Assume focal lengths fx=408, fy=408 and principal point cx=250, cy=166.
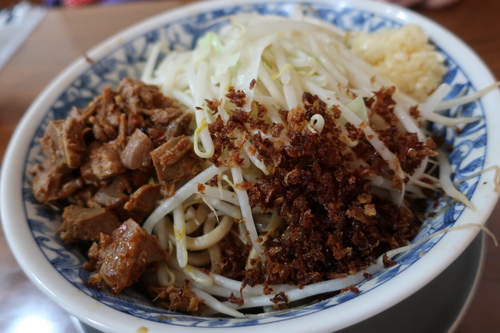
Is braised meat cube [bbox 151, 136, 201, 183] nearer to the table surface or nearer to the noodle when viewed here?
the noodle

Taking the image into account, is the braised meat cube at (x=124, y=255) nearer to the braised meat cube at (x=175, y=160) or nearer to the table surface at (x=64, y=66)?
the braised meat cube at (x=175, y=160)

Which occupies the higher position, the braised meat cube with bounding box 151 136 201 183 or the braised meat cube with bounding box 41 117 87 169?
the braised meat cube with bounding box 41 117 87 169

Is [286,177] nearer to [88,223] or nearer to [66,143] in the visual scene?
[88,223]

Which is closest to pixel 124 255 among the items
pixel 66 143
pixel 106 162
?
pixel 106 162

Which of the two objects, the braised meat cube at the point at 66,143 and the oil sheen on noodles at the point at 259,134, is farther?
the braised meat cube at the point at 66,143

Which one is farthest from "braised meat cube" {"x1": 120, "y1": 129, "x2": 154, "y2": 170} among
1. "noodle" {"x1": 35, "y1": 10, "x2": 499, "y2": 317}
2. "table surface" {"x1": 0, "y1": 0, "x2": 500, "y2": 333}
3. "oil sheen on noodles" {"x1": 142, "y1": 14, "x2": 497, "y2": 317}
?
"table surface" {"x1": 0, "y1": 0, "x2": 500, "y2": 333}

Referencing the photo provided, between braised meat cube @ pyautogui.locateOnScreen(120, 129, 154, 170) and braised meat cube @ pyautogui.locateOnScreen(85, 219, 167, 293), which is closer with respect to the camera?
braised meat cube @ pyautogui.locateOnScreen(85, 219, 167, 293)

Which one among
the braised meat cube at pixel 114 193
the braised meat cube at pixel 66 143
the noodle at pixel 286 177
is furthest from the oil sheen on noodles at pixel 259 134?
the braised meat cube at pixel 66 143
